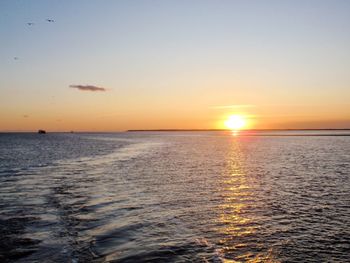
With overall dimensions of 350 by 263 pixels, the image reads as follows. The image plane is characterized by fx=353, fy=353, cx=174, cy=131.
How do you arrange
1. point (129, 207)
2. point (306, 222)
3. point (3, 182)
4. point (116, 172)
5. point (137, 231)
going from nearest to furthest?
point (137, 231) < point (306, 222) < point (129, 207) < point (3, 182) < point (116, 172)

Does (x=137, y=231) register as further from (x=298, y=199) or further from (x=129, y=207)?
(x=298, y=199)

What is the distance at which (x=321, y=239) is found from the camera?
1538 cm

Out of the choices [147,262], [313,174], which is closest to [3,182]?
[147,262]

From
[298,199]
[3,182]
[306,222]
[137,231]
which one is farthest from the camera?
[3,182]

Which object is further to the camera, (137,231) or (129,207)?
(129,207)

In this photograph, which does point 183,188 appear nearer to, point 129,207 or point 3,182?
point 129,207

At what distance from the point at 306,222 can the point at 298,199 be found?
604cm

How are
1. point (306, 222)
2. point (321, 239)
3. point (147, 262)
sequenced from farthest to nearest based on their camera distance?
point (306, 222), point (321, 239), point (147, 262)

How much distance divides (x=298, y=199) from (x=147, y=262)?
47.7 feet

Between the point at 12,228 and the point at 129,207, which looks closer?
the point at 12,228

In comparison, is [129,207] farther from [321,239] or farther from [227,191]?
[321,239]

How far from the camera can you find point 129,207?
21.8m

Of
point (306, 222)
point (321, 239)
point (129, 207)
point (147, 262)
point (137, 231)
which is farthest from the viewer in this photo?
point (129, 207)

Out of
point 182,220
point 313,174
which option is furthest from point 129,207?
point 313,174
